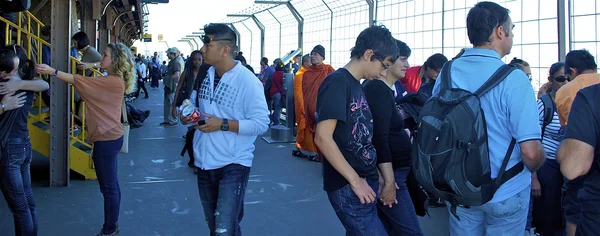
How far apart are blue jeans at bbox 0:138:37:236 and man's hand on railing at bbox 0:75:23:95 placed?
13.4 inches

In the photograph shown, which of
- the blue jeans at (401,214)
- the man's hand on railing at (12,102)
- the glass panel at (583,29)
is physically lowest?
the blue jeans at (401,214)

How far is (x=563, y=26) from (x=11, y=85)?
5.72 metres

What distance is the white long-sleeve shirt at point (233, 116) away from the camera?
10.6ft

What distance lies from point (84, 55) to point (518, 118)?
6.70 m

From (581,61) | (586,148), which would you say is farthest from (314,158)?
(586,148)

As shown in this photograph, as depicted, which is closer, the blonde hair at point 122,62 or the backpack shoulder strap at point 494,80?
the backpack shoulder strap at point 494,80

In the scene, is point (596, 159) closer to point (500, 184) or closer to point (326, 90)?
point (500, 184)

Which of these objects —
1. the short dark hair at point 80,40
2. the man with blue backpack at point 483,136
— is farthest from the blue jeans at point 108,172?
the short dark hair at point 80,40

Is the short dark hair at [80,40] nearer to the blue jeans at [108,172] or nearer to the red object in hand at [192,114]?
the blue jeans at [108,172]

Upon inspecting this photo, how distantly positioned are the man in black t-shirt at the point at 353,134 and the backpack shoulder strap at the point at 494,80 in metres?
0.52

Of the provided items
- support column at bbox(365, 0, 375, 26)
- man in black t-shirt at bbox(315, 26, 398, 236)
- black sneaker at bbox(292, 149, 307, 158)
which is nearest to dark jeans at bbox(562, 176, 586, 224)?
man in black t-shirt at bbox(315, 26, 398, 236)

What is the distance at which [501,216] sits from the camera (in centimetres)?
249

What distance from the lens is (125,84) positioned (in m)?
4.70

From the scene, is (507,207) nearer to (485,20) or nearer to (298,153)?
(485,20)
